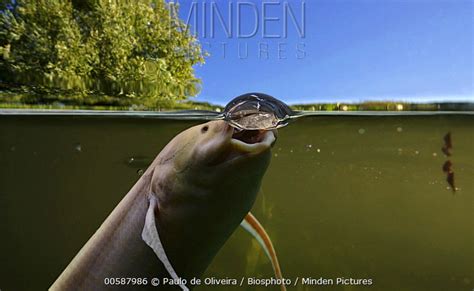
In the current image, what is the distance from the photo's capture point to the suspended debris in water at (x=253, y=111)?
8.90 ft

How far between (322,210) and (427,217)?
2.33 m

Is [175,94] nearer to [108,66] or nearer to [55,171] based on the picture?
[108,66]

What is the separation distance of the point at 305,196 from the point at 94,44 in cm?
641

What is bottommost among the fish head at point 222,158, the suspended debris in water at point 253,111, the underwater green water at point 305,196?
the underwater green water at point 305,196

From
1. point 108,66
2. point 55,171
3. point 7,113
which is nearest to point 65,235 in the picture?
point 55,171

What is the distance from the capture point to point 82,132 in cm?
737

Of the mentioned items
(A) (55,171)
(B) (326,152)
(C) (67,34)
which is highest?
(C) (67,34)

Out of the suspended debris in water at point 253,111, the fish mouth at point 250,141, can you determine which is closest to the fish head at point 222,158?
the fish mouth at point 250,141

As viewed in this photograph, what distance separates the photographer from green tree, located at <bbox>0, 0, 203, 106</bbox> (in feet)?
12.2

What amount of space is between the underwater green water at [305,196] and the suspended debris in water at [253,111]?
2.61 meters

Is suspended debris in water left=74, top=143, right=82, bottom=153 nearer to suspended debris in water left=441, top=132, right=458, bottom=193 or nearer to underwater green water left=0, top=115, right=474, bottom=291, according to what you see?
underwater green water left=0, top=115, right=474, bottom=291

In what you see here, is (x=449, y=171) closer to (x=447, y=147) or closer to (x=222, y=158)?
(x=447, y=147)

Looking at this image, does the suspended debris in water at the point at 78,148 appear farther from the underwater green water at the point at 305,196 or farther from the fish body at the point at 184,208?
the fish body at the point at 184,208

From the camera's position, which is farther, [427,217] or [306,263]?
[306,263]
